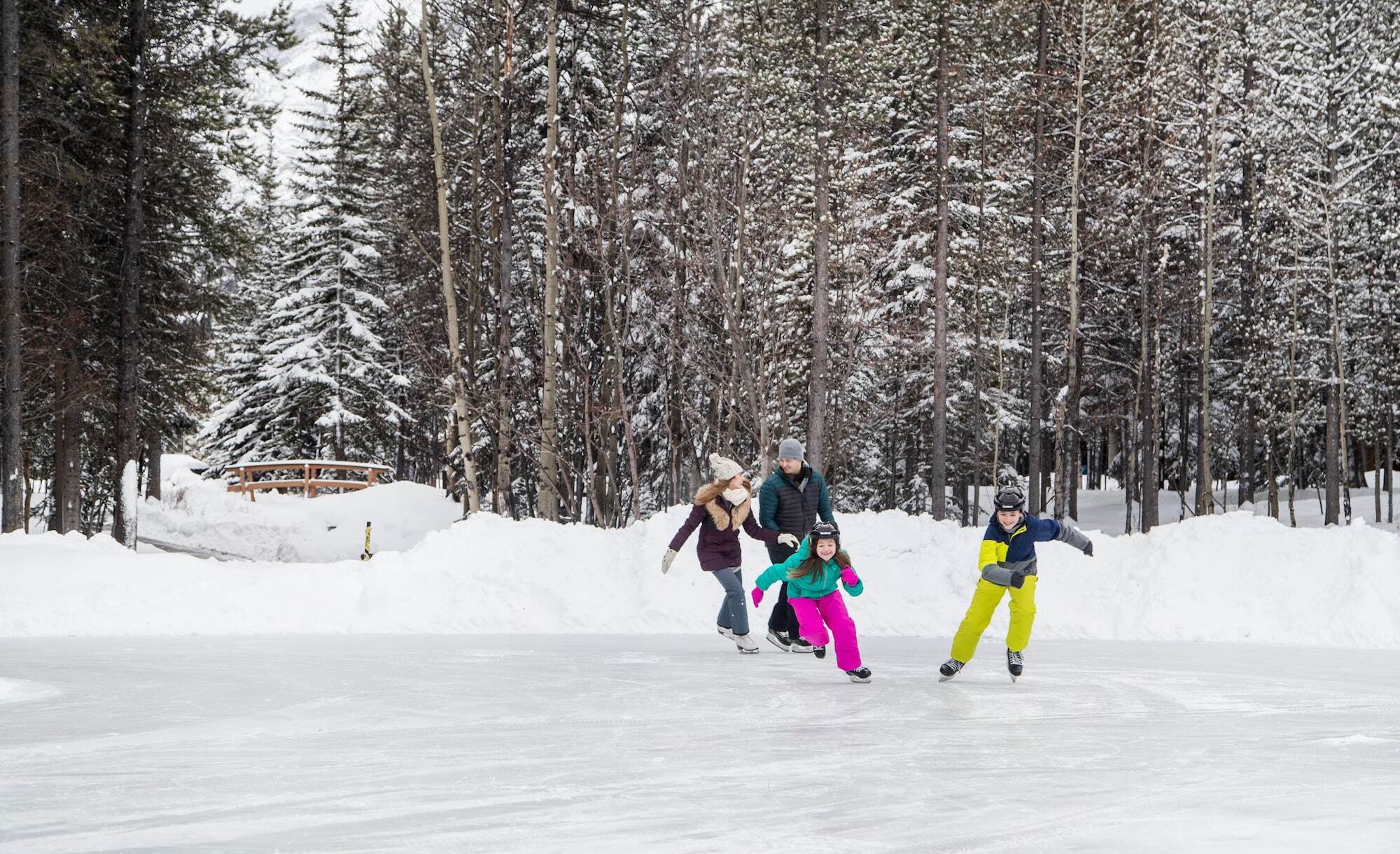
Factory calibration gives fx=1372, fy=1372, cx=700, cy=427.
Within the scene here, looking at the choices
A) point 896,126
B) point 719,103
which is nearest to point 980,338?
point 896,126

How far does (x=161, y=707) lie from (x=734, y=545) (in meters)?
4.92

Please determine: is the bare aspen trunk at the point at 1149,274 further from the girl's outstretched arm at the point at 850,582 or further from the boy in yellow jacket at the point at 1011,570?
the girl's outstretched arm at the point at 850,582

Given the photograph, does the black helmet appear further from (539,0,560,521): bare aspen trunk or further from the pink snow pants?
(539,0,560,521): bare aspen trunk

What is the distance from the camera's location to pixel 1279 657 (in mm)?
11922

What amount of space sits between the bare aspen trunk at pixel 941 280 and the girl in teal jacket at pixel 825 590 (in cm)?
1637

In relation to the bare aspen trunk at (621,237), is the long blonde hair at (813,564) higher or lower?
lower

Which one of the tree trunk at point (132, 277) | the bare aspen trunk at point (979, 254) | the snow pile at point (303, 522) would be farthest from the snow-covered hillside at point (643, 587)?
the bare aspen trunk at point (979, 254)

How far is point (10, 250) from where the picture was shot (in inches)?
749

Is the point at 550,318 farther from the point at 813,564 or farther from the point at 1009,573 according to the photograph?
the point at 1009,573

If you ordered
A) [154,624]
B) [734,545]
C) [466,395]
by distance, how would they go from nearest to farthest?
[734,545], [154,624], [466,395]

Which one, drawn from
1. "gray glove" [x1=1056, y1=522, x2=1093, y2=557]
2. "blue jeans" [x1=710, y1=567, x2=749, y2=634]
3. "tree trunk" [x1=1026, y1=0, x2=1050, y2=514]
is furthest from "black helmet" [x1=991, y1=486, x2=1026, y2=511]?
"tree trunk" [x1=1026, y1=0, x2=1050, y2=514]

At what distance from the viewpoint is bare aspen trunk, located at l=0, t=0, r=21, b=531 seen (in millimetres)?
18891

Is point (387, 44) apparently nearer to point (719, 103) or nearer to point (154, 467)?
point (719, 103)

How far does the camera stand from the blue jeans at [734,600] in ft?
38.2
